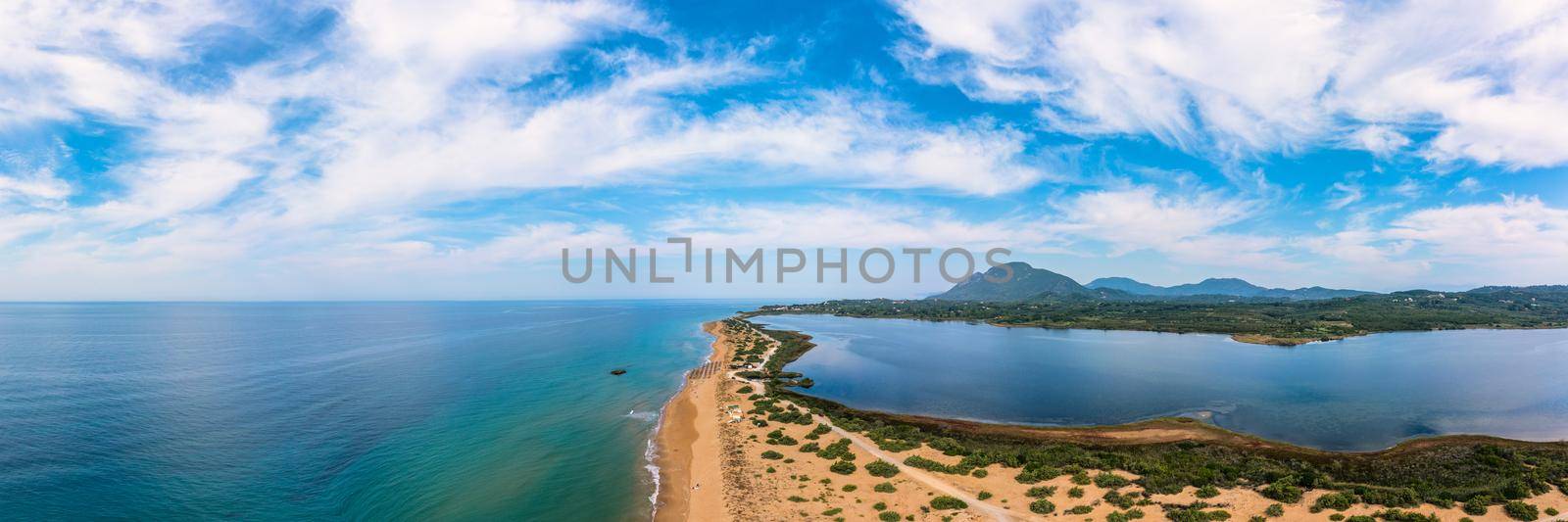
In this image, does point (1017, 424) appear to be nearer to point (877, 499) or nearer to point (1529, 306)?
point (877, 499)

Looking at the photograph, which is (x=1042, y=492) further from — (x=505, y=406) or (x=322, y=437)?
(x=322, y=437)

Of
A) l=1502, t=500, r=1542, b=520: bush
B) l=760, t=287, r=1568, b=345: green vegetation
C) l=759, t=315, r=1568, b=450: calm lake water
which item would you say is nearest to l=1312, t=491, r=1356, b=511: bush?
l=1502, t=500, r=1542, b=520: bush

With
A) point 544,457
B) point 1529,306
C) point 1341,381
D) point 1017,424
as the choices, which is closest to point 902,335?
point 1341,381

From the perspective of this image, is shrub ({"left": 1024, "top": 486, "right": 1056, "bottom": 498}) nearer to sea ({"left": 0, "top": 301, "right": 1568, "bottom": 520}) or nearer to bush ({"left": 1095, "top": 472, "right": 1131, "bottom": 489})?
bush ({"left": 1095, "top": 472, "right": 1131, "bottom": 489})

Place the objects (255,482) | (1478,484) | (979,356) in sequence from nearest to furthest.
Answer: (1478,484) < (255,482) < (979,356)

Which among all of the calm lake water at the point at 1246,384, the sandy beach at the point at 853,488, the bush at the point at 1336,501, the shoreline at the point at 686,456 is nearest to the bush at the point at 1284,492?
the sandy beach at the point at 853,488

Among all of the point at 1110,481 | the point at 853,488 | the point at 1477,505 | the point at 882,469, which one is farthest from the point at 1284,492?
the point at 853,488
